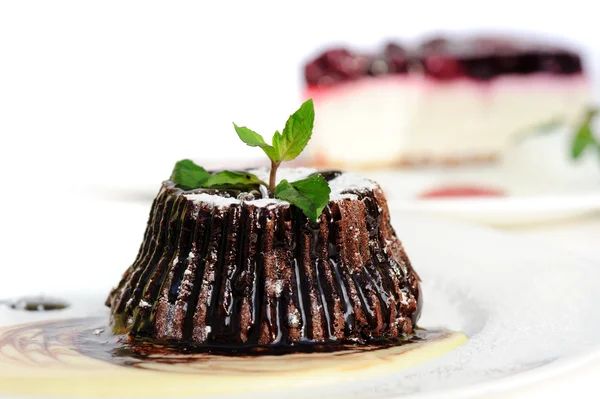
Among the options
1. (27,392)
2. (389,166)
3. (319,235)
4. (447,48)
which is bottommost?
(27,392)

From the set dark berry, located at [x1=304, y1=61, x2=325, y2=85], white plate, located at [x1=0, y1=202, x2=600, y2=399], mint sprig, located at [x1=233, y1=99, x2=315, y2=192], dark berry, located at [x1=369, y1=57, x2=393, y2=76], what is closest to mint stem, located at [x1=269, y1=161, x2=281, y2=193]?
mint sprig, located at [x1=233, y1=99, x2=315, y2=192]

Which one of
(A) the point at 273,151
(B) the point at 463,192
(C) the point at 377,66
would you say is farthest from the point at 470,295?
(C) the point at 377,66

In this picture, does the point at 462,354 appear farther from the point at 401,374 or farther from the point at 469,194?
the point at 469,194

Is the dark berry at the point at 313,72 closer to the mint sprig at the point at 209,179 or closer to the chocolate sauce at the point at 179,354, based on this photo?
the mint sprig at the point at 209,179

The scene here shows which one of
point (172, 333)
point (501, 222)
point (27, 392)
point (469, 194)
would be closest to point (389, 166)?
point (469, 194)

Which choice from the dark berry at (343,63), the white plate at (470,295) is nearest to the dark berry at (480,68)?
the dark berry at (343,63)

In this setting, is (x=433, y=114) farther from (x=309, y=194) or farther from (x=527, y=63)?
(x=309, y=194)

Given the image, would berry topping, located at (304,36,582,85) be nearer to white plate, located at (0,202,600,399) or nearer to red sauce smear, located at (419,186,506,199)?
red sauce smear, located at (419,186,506,199)
